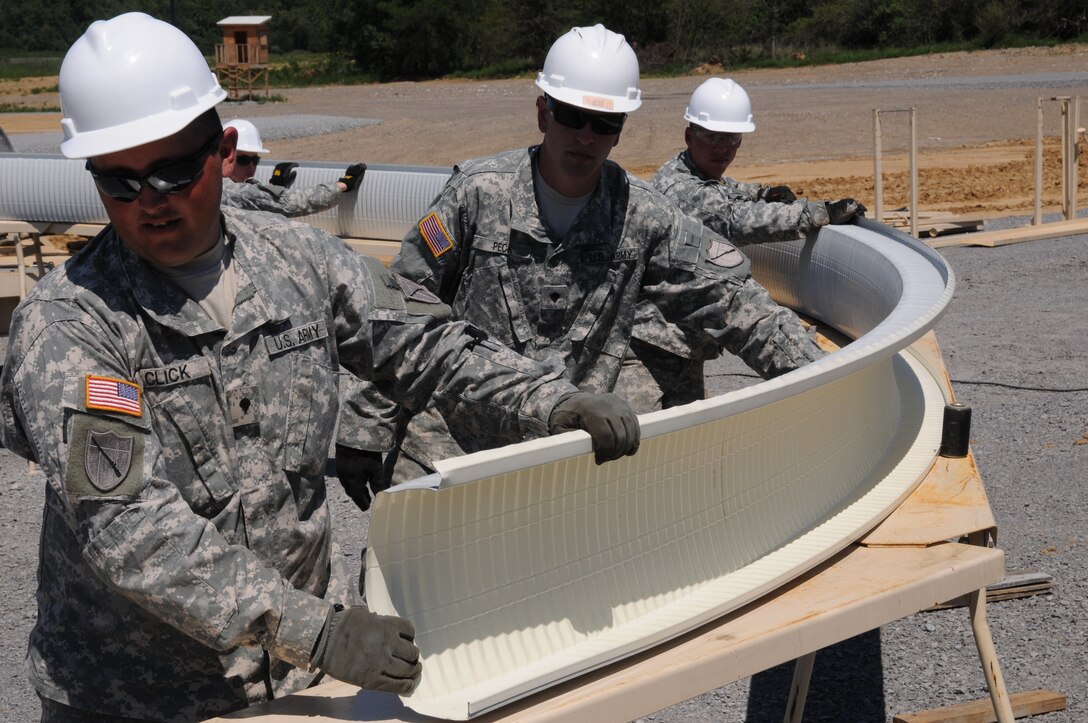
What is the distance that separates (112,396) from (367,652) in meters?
0.56

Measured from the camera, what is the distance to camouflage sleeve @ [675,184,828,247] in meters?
5.63

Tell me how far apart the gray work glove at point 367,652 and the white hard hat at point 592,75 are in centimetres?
204

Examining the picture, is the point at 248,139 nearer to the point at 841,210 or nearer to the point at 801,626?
the point at 841,210

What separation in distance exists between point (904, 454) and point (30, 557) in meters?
3.86

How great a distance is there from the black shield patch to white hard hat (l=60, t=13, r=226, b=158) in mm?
468

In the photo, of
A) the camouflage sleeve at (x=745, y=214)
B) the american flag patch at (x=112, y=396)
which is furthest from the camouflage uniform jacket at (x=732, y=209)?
the american flag patch at (x=112, y=396)

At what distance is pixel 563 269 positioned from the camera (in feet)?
12.1

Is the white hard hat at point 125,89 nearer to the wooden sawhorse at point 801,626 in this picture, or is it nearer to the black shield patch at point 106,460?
the black shield patch at point 106,460

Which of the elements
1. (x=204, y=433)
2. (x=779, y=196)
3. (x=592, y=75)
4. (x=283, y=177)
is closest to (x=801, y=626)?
(x=204, y=433)

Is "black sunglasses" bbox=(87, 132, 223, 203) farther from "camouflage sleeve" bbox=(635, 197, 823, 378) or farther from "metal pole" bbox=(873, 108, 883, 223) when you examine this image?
"metal pole" bbox=(873, 108, 883, 223)

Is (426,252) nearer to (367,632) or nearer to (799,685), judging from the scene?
(799,685)

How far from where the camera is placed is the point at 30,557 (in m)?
5.44

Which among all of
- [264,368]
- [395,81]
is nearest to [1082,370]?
[264,368]

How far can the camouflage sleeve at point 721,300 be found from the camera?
366 cm
